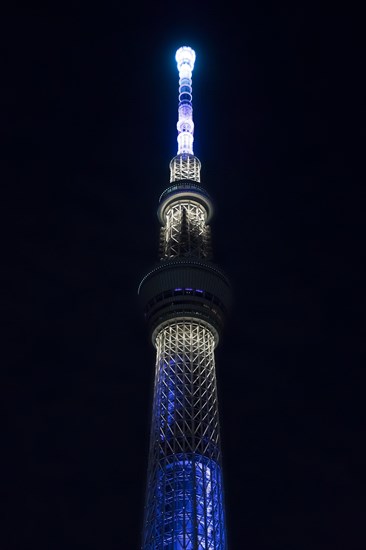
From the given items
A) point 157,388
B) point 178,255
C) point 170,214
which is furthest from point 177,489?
point 170,214

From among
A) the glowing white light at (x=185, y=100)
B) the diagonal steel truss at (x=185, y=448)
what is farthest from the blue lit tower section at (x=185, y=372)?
the glowing white light at (x=185, y=100)

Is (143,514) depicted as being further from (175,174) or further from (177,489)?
(175,174)

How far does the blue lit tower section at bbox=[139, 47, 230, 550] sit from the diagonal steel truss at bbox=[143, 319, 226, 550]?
82 mm

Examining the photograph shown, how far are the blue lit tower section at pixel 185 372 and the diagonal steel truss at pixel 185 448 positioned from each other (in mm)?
82

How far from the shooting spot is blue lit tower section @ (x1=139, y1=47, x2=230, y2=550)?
57.0m

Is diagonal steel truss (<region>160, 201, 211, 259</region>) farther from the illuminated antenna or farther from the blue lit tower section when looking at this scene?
the illuminated antenna

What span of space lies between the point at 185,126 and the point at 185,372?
33690 mm

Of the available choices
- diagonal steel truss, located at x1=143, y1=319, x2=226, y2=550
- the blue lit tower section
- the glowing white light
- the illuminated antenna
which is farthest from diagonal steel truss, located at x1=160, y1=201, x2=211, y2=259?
diagonal steel truss, located at x1=143, y1=319, x2=226, y2=550

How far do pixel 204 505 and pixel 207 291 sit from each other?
20.4 metres

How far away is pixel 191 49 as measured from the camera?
92188 millimetres

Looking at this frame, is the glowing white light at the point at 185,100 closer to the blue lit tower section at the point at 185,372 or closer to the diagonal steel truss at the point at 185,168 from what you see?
the diagonal steel truss at the point at 185,168

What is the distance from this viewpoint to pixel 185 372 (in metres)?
66.2

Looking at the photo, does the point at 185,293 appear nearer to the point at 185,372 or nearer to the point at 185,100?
the point at 185,372

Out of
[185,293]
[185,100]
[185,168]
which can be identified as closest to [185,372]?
[185,293]
